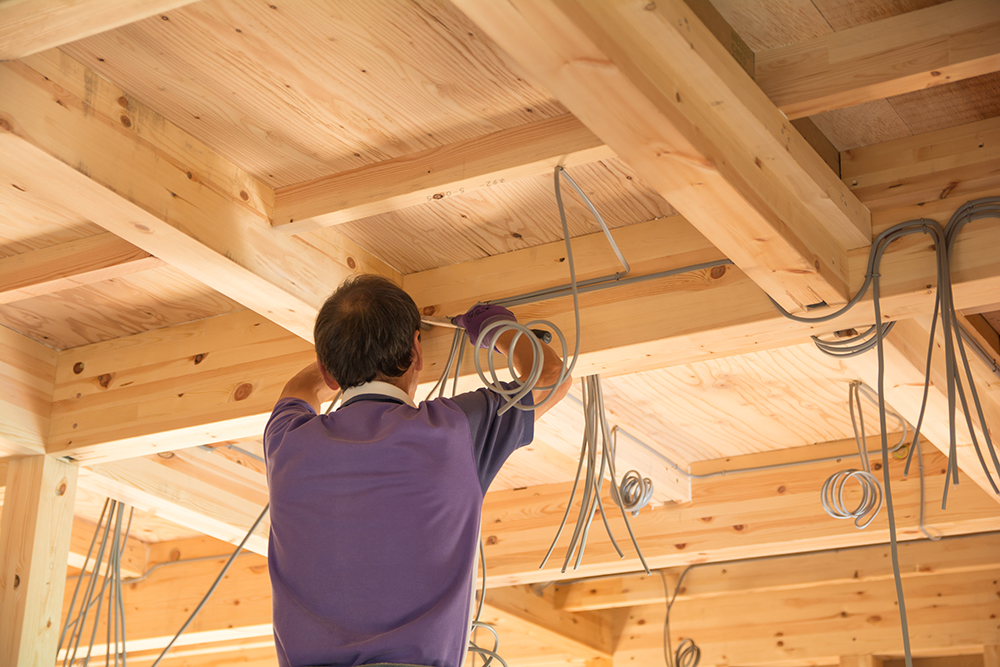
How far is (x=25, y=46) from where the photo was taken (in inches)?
65.2

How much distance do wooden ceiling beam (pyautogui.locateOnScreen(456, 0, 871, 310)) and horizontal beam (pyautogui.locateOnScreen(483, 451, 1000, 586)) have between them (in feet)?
5.08

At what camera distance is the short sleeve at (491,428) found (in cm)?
172

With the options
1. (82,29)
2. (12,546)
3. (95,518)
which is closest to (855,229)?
(82,29)

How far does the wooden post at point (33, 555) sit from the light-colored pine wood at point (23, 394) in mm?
72

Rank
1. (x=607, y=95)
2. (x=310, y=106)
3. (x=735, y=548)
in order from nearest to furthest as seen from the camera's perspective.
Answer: (x=607, y=95) < (x=310, y=106) < (x=735, y=548)

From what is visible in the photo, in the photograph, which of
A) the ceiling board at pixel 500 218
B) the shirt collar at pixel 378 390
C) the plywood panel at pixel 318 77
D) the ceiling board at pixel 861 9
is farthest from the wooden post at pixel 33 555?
the ceiling board at pixel 861 9

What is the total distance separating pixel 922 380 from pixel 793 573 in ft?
7.34

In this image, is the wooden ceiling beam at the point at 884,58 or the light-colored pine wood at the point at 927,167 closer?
the wooden ceiling beam at the point at 884,58

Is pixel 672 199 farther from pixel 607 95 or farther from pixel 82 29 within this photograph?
pixel 82 29

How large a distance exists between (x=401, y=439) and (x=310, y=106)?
0.76 m

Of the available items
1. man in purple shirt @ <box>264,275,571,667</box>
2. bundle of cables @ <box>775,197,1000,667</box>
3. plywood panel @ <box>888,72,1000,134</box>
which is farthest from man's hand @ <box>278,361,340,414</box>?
plywood panel @ <box>888,72,1000,134</box>

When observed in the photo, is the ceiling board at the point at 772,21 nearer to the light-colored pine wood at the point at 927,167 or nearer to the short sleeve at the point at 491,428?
the light-colored pine wood at the point at 927,167

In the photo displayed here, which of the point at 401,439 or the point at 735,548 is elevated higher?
the point at 735,548

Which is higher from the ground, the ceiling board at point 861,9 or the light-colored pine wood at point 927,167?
the ceiling board at point 861,9
